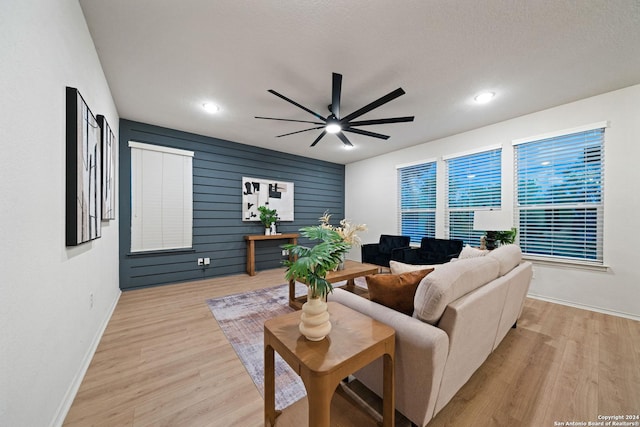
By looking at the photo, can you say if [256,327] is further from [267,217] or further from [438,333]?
[267,217]

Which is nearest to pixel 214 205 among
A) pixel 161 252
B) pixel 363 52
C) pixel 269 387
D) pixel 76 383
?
pixel 161 252

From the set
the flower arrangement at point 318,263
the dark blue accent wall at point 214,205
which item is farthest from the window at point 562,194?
the dark blue accent wall at point 214,205

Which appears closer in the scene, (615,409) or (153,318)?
(615,409)

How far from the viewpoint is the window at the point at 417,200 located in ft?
15.1

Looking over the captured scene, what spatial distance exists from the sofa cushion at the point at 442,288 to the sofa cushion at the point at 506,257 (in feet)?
1.86

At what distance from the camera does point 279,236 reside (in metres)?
4.86

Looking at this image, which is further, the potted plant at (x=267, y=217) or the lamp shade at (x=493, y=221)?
the potted plant at (x=267, y=217)

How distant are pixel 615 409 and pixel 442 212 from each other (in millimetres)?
3266

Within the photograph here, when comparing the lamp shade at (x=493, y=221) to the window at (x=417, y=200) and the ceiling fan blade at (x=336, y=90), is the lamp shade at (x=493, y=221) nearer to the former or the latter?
the window at (x=417, y=200)

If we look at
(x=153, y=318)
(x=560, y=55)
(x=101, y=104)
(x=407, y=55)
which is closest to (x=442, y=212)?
(x=560, y=55)

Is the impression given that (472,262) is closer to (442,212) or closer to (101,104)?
(442,212)

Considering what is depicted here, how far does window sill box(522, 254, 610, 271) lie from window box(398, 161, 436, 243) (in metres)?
1.52

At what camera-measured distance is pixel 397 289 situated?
4.72ft

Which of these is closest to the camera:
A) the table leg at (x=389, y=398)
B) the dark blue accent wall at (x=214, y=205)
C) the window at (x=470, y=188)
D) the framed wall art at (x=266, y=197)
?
the table leg at (x=389, y=398)
